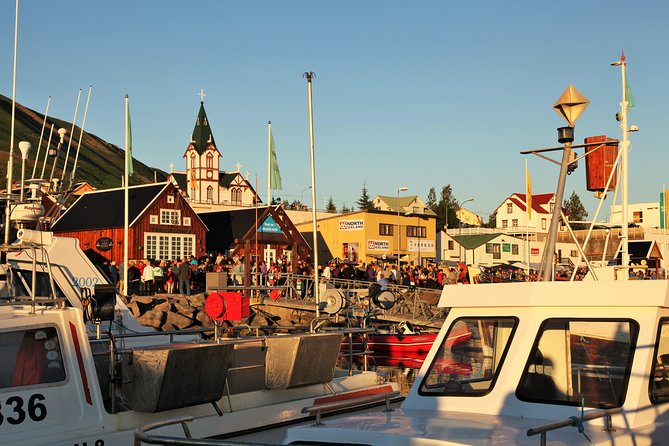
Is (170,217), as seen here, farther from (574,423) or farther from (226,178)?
(226,178)

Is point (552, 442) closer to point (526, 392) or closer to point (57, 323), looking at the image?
point (526, 392)

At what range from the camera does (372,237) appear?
69.3m

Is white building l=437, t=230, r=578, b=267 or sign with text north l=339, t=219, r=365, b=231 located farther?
white building l=437, t=230, r=578, b=267

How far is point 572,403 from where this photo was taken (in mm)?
5965

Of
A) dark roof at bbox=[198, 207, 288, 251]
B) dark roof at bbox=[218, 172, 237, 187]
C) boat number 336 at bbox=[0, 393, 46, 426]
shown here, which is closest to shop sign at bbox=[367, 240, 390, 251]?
dark roof at bbox=[198, 207, 288, 251]

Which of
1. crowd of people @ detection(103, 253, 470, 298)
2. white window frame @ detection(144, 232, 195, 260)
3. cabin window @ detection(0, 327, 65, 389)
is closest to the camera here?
cabin window @ detection(0, 327, 65, 389)

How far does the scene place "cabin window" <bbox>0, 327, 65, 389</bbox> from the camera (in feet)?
28.4

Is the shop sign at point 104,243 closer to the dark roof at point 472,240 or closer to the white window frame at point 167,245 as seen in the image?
the white window frame at point 167,245

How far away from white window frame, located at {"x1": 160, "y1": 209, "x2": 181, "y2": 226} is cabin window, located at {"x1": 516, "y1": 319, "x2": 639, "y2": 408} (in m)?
52.2

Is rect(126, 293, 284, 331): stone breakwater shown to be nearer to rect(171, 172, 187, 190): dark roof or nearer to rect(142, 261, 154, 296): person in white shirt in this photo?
rect(142, 261, 154, 296): person in white shirt

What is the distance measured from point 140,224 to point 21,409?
47.8 meters

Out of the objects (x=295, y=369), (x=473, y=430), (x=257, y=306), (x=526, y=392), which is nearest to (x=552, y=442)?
(x=473, y=430)

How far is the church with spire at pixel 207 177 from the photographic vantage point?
402ft

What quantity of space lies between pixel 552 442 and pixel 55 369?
5.71m
